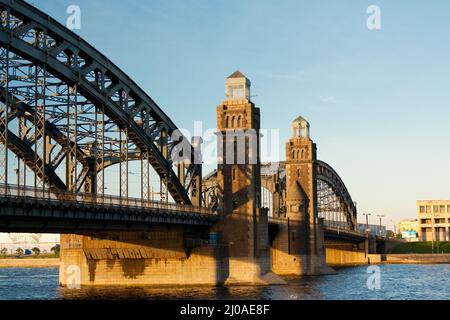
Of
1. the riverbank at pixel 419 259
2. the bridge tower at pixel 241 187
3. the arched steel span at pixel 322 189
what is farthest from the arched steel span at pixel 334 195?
the bridge tower at pixel 241 187

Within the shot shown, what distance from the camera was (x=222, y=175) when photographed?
9825cm

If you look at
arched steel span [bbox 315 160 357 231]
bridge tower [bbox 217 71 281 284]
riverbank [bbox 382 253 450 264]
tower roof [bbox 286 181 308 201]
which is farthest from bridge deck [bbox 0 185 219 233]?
riverbank [bbox 382 253 450 264]

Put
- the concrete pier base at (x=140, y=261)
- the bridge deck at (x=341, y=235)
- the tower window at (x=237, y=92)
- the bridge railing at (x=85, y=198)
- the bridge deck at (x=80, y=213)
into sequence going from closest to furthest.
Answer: the bridge railing at (x=85, y=198) → the bridge deck at (x=80, y=213) → the concrete pier base at (x=140, y=261) → the tower window at (x=237, y=92) → the bridge deck at (x=341, y=235)

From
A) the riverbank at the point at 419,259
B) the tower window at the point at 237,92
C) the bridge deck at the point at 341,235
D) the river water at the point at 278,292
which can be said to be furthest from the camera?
the riverbank at the point at 419,259

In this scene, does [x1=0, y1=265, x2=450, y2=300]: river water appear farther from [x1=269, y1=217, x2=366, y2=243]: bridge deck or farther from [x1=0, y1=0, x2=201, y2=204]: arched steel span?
[x1=269, y1=217, x2=366, y2=243]: bridge deck

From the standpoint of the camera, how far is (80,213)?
67.0 metres

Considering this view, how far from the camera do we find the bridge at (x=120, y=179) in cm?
6431

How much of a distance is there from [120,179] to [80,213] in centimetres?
1542

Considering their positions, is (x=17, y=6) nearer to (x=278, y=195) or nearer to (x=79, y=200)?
(x=79, y=200)

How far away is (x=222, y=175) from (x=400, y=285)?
2722 cm

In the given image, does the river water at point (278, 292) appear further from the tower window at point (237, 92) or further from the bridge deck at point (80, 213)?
the tower window at point (237, 92)

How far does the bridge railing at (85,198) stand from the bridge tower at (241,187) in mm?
4078

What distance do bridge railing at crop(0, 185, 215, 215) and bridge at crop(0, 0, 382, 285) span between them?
0.50ft

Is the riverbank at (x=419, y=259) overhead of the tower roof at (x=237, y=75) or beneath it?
beneath
